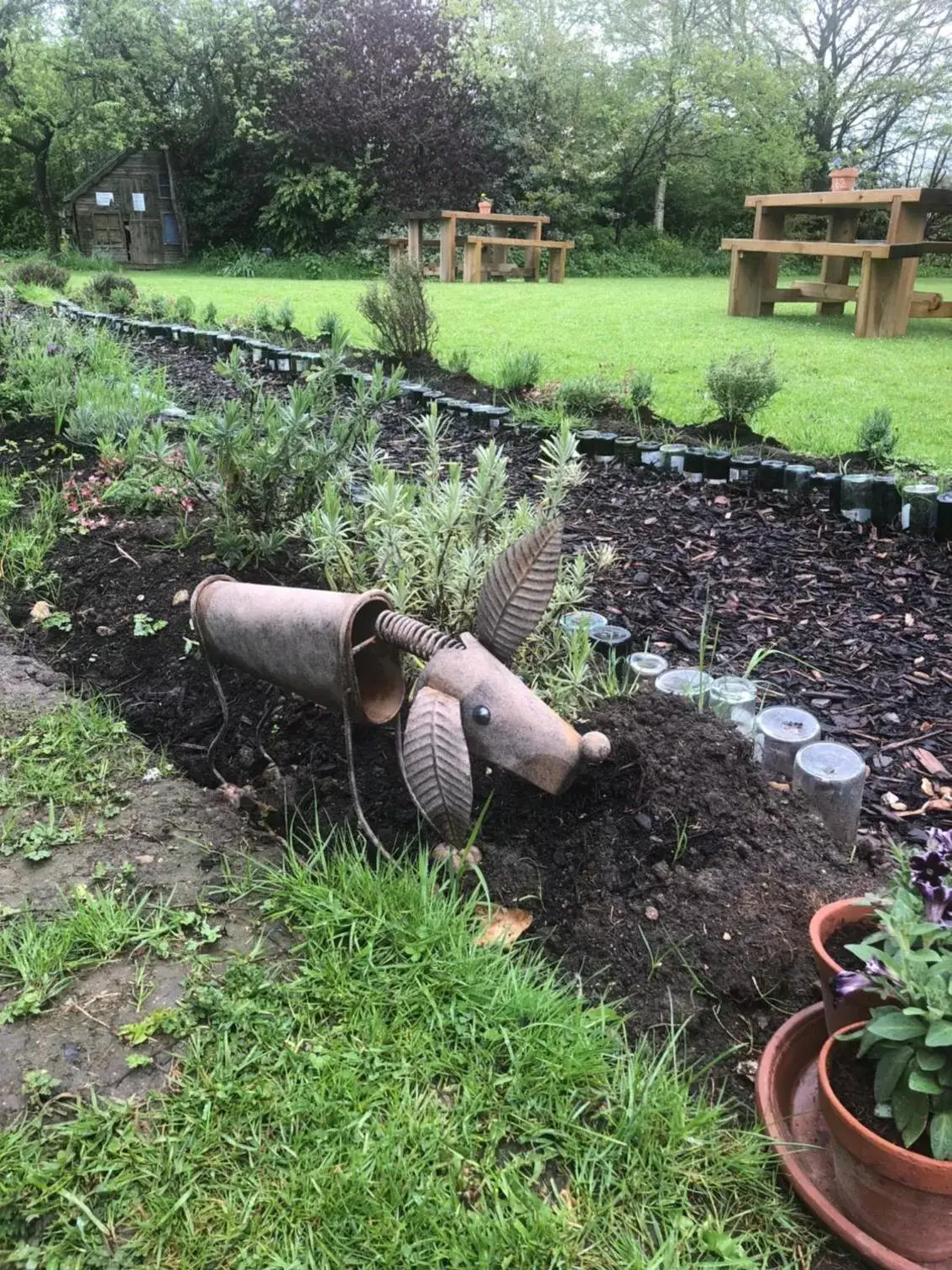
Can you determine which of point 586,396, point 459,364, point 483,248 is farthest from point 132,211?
point 586,396

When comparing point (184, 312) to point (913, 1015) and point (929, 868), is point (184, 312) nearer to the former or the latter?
point (929, 868)

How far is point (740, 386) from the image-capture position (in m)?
4.73

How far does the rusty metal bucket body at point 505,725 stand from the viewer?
5.87 feet

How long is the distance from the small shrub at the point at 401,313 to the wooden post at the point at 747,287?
472 cm

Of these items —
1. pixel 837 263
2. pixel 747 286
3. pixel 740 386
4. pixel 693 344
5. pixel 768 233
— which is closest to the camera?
pixel 740 386

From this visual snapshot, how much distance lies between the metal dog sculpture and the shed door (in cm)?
2130

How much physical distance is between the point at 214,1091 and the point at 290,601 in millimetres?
924

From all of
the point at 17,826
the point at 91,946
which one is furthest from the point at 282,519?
the point at 91,946

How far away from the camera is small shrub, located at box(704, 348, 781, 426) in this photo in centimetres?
471

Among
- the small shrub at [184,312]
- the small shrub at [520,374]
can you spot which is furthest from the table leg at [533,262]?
the small shrub at [520,374]

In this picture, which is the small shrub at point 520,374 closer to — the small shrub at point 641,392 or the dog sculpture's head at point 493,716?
the small shrub at point 641,392

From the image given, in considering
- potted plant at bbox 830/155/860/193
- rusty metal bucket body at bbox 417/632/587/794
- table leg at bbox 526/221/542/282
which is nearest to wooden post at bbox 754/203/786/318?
potted plant at bbox 830/155/860/193

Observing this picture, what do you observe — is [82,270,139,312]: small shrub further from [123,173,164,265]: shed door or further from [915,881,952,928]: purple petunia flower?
[915,881,952,928]: purple petunia flower

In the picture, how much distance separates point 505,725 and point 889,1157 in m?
0.90
